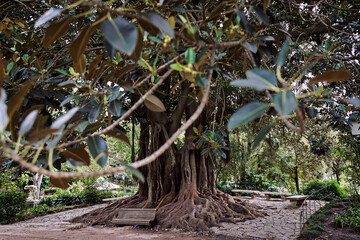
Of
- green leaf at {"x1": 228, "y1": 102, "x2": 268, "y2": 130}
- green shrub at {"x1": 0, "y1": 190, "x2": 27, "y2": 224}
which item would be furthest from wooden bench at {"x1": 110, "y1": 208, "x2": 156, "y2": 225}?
green leaf at {"x1": 228, "y1": 102, "x2": 268, "y2": 130}

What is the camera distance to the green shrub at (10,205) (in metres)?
7.04

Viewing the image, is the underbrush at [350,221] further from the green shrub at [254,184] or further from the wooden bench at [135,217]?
the green shrub at [254,184]

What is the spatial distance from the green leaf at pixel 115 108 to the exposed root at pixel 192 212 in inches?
152

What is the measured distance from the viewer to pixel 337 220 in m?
4.30

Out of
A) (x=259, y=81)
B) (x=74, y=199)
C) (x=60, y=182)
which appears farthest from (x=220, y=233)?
(x=74, y=199)

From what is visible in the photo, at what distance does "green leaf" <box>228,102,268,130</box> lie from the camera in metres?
0.58

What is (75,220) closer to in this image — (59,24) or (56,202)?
(56,202)

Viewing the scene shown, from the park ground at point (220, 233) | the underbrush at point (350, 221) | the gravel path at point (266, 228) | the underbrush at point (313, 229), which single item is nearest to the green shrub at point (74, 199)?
the park ground at point (220, 233)

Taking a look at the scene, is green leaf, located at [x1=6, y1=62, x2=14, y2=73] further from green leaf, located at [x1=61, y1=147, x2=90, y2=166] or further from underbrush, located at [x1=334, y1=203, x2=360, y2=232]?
underbrush, located at [x1=334, y1=203, x2=360, y2=232]

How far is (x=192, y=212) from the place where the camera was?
4.80m

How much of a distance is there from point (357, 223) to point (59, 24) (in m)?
4.87

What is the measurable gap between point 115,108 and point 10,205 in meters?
7.93

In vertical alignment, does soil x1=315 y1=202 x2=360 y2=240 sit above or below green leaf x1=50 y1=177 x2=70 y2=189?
below

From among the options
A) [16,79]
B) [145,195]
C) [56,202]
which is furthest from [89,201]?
[16,79]
